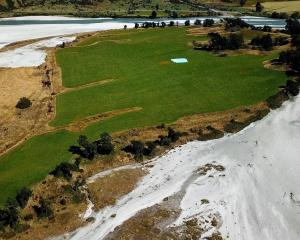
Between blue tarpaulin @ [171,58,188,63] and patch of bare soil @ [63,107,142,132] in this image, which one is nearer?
patch of bare soil @ [63,107,142,132]

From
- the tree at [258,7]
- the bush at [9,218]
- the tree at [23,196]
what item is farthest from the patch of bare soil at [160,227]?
the tree at [258,7]

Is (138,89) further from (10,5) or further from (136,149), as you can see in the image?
(10,5)

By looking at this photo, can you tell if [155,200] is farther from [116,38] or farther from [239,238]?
[116,38]

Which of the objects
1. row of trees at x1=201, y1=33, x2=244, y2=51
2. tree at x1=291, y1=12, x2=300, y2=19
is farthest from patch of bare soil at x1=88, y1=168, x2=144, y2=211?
tree at x1=291, y1=12, x2=300, y2=19

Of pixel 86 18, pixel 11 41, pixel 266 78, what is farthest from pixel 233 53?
pixel 86 18

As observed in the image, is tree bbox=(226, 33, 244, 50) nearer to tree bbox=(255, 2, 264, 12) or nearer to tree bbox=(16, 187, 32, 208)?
tree bbox=(16, 187, 32, 208)
